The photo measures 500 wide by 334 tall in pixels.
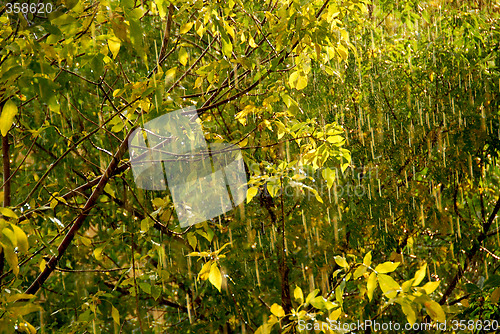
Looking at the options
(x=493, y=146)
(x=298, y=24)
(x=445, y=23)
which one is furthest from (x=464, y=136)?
(x=298, y=24)

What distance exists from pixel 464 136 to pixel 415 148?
11.2 inches

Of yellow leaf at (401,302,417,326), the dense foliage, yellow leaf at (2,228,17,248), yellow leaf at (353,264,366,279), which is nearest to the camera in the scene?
yellow leaf at (2,228,17,248)

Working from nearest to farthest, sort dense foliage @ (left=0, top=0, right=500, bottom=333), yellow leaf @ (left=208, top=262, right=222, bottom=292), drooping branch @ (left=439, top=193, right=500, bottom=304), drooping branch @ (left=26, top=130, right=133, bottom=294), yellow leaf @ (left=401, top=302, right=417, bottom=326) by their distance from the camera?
yellow leaf @ (left=401, top=302, right=417, bottom=326), yellow leaf @ (left=208, top=262, right=222, bottom=292), drooping branch @ (left=26, top=130, right=133, bottom=294), dense foliage @ (left=0, top=0, right=500, bottom=333), drooping branch @ (left=439, top=193, right=500, bottom=304)

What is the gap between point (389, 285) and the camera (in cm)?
124

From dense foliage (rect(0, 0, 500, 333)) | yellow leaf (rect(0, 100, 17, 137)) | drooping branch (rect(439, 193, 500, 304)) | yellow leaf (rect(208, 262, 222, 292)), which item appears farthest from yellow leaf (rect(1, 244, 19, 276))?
drooping branch (rect(439, 193, 500, 304))

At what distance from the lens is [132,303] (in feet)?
9.49

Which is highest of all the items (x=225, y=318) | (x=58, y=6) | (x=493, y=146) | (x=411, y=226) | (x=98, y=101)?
Result: (x=58, y=6)

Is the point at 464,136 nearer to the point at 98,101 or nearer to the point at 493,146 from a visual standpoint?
the point at 493,146

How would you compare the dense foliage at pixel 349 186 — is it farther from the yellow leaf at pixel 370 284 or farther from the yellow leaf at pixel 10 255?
the yellow leaf at pixel 10 255

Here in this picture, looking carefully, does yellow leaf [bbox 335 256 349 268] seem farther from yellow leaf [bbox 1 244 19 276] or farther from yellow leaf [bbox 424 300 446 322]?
yellow leaf [bbox 1 244 19 276]

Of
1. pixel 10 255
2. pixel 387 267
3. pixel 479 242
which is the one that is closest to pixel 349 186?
pixel 479 242

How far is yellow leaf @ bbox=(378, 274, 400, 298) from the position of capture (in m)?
1.22

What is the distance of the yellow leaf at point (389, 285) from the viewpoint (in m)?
1.22

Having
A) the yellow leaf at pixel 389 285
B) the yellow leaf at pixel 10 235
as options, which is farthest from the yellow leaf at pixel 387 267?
the yellow leaf at pixel 10 235
